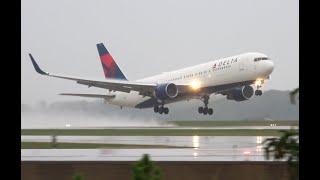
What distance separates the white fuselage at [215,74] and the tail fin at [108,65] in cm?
871

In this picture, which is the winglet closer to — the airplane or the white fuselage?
the airplane

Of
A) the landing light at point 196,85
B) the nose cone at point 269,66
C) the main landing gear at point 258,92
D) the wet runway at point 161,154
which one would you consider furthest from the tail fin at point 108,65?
the wet runway at point 161,154

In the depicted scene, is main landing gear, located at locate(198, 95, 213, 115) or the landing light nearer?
the landing light

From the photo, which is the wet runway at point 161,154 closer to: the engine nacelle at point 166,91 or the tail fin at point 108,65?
the engine nacelle at point 166,91

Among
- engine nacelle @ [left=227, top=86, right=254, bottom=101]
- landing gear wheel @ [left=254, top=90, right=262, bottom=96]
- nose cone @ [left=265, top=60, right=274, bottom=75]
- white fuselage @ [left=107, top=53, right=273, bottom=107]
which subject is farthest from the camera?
engine nacelle @ [left=227, top=86, right=254, bottom=101]

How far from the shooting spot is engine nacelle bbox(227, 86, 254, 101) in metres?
52.0

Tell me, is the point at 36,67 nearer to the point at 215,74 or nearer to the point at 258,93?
the point at 215,74

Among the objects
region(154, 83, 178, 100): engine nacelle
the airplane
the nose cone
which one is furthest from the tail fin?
the nose cone

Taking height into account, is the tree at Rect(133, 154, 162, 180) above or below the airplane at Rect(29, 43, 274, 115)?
below

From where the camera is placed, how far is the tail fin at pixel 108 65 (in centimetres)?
6838

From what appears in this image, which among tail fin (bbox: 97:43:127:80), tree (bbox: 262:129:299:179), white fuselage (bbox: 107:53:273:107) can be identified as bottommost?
tree (bbox: 262:129:299:179)
